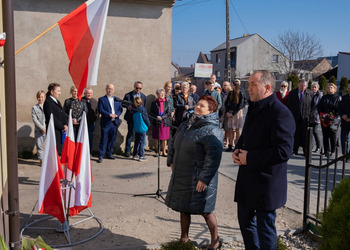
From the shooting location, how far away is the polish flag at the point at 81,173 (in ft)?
15.8

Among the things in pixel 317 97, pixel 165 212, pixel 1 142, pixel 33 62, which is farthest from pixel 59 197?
pixel 317 97

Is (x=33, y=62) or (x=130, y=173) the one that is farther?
(x=33, y=62)

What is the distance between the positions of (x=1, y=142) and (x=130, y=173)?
5.03 meters

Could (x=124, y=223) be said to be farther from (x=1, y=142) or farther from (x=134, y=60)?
(x=134, y=60)

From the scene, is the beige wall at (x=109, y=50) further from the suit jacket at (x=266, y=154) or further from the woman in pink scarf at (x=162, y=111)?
the suit jacket at (x=266, y=154)

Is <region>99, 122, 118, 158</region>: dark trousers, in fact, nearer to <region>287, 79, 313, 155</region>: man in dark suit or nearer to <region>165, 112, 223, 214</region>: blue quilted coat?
<region>287, 79, 313, 155</region>: man in dark suit

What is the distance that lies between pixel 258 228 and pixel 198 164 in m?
0.93

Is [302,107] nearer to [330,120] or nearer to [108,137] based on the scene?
[330,120]

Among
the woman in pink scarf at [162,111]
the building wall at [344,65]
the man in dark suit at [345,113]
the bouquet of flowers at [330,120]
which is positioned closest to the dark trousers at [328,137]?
the bouquet of flowers at [330,120]

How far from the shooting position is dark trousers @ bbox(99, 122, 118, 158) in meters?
9.62

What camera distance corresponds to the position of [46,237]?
4785 millimetres

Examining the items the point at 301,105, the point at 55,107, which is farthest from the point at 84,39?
the point at 301,105

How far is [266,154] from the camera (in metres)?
3.36

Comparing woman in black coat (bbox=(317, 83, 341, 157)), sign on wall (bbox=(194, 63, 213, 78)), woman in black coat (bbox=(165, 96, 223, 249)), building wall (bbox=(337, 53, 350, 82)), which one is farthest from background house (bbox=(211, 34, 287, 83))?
woman in black coat (bbox=(165, 96, 223, 249))
